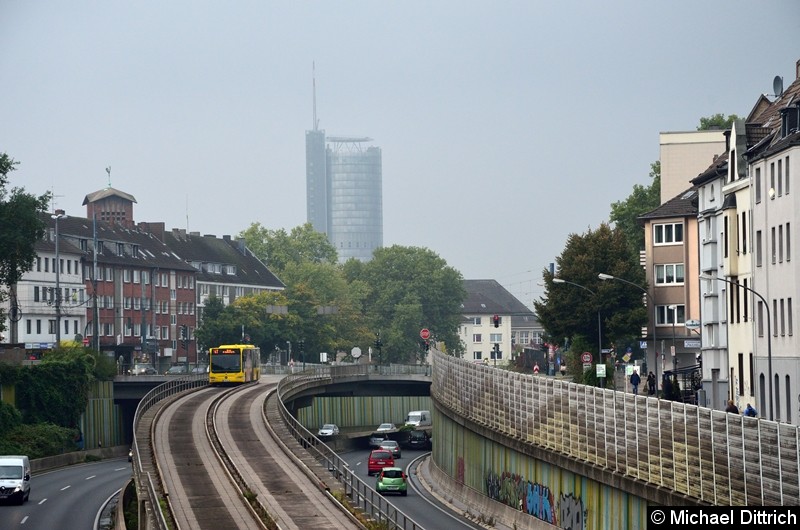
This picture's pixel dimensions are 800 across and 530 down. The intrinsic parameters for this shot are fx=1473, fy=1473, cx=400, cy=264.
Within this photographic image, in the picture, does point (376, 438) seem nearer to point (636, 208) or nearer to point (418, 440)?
point (418, 440)

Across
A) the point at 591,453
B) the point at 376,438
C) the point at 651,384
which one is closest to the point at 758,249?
the point at 651,384

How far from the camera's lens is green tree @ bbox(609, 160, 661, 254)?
402 ft

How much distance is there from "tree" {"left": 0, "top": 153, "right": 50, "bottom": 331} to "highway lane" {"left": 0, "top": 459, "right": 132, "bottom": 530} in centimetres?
1502

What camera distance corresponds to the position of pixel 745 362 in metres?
68.8

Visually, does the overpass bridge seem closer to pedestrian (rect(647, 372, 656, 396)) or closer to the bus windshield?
pedestrian (rect(647, 372, 656, 396))

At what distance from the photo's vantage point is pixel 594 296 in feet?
329

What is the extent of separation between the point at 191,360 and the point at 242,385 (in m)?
66.5

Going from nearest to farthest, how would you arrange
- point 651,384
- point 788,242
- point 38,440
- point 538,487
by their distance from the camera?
1. point 538,487
2. point 788,242
3. point 651,384
4. point 38,440

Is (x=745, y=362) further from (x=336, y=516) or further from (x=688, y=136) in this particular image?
(x=688, y=136)

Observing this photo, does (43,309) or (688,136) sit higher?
(688,136)

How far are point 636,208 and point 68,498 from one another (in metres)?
70.1

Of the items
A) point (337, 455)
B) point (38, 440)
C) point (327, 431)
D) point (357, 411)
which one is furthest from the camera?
point (357, 411)

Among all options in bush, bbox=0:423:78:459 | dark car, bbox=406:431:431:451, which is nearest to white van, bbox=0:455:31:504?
bush, bbox=0:423:78:459

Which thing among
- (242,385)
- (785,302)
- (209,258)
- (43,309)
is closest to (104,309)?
(43,309)
